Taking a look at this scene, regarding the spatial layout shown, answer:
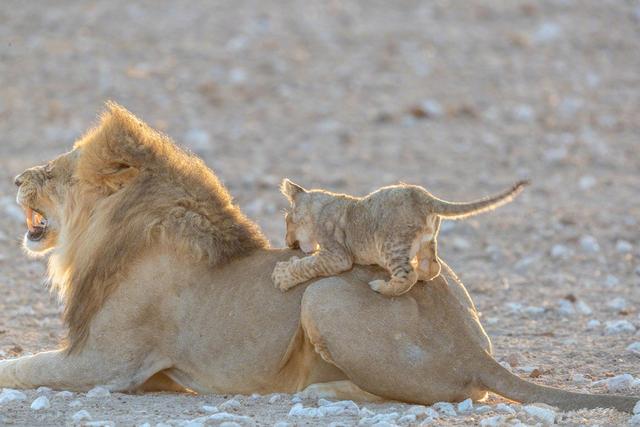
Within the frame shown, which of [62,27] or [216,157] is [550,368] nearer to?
[216,157]

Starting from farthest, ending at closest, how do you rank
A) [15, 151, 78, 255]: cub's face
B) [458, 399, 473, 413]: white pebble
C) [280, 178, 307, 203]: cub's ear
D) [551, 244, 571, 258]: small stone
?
[551, 244, 571, 258]: small stone
[15, 151, 78, 255]: cub's face
[280, 178, 307, 203]: cub's ear
[458, 399, 473, 413]: white pebble

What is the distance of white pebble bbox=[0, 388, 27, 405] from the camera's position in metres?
6.27

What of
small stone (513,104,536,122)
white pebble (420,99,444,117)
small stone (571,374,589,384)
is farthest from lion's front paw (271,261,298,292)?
small stone (513,104,536,122)

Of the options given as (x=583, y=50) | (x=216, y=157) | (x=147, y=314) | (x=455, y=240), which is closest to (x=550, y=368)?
(x=147, y=314)

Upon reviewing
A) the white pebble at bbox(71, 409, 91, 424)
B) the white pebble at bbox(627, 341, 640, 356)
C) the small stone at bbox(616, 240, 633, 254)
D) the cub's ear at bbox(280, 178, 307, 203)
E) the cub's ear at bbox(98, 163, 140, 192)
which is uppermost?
the small stone at bbox(616, 240, 633, 254)

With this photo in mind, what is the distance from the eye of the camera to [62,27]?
18.4 metres

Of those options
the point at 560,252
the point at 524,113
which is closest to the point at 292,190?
the point at 560,252

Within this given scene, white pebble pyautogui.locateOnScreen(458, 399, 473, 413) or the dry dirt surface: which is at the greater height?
the dry dirt surface

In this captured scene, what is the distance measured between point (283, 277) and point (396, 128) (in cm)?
912

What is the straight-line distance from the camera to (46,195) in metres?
6.95

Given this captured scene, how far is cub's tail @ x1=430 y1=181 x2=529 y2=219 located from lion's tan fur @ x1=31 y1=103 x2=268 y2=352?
1153mm

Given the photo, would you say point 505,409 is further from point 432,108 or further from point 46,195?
point 432,108

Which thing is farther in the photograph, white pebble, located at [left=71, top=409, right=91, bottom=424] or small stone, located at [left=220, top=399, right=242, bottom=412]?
small stone, located at [left=220, top=399, right=242, bottom=412]

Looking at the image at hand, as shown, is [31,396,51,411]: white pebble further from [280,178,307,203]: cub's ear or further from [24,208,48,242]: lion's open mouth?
[280,178,307,203]: cub's ear
